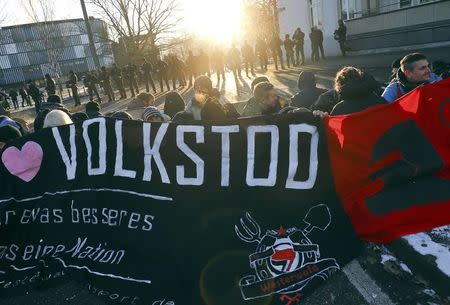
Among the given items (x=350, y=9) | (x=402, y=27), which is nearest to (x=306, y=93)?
(x=402, y=27)

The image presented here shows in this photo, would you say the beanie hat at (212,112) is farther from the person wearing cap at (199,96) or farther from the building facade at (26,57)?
the building facade at (26,57)

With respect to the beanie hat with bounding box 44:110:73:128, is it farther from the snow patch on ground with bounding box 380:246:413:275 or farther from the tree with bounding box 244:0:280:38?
the tree with bounding box 244:0:280:38

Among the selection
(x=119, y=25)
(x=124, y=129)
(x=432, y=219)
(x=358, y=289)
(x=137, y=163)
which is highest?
(x=119, y=25)

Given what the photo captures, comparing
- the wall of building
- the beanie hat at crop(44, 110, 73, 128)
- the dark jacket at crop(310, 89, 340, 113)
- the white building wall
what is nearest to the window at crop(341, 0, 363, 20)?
the white building wall

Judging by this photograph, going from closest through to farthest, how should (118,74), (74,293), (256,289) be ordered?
(256,289)
(74,293)
(118,74)

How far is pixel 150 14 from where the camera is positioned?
32.8m

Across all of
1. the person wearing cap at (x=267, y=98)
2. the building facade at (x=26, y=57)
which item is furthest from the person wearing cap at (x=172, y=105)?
the building facade at (x=26, y=57)

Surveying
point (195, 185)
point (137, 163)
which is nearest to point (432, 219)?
point (195, 185)

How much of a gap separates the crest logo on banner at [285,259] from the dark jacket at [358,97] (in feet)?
4.76

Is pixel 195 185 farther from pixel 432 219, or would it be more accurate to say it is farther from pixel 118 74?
pixel 118 74

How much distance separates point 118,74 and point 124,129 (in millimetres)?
19550

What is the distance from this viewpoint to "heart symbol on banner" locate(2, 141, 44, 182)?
371cm

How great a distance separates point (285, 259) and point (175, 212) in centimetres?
95

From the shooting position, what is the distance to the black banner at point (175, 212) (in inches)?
122
